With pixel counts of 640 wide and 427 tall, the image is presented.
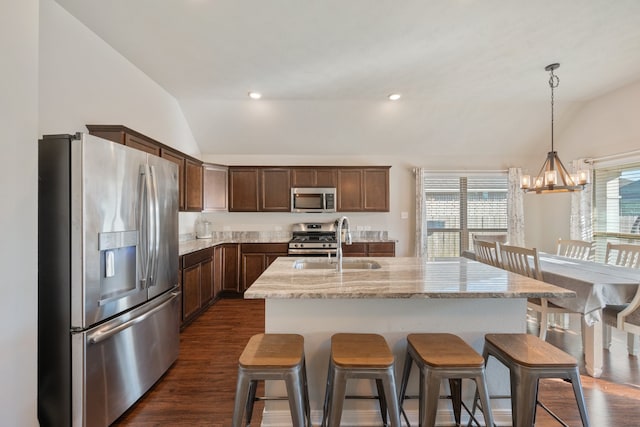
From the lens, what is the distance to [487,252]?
3.35 meters

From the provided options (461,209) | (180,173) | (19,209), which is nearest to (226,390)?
(19,209)

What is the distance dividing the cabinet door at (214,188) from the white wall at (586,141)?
539cm

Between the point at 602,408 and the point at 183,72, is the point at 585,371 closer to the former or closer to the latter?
the point at 602,408

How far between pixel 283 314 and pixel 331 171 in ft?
11.3

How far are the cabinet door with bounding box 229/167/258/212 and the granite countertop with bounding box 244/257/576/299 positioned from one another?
2.96 meters

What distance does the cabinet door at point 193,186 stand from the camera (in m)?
3.74

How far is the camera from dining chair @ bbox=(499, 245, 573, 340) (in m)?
2.64

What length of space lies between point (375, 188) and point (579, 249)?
2811mm

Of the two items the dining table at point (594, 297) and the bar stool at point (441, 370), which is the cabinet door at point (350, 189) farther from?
the bar stool at point (441, 370)

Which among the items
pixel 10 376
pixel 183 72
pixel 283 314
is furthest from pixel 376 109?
pixel 10 376

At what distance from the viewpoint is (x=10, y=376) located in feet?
4.64

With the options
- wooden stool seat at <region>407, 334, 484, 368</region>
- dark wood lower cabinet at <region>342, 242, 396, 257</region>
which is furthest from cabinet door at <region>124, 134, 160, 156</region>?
dark wood lower cabinet at <region>342, 242, 396, 257</region>

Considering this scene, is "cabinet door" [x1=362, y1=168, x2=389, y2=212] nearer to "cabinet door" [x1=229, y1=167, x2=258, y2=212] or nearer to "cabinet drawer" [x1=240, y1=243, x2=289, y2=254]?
"cabinet drawer" [x1=240, y1=243, x2=289, y2=254]

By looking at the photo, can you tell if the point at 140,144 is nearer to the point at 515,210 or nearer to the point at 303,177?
the point at 303,177
